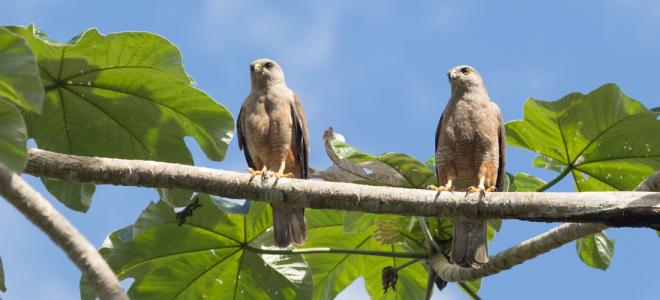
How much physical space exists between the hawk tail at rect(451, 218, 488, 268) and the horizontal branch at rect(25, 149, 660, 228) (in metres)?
0.86

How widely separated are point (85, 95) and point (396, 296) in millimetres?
2553

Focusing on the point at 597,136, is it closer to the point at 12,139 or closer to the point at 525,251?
the point at 525,251

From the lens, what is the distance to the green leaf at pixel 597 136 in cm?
533

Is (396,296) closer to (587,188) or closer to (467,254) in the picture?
(467,254)

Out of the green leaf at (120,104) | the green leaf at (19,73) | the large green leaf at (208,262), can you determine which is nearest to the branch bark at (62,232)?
the green leaf at (19,73)

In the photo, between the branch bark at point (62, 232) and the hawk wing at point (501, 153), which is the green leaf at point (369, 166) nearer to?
the hawk wing at point (501, 153)

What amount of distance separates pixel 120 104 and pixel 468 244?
7.16ft

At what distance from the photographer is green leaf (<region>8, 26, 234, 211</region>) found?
5137 mm

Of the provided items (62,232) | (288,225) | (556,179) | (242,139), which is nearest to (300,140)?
(242,139)

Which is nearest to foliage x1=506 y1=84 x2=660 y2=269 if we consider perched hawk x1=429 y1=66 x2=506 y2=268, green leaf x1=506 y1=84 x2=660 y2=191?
green leaf x1=506 y1=84 x2=660 y2=191

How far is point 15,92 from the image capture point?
3752mm

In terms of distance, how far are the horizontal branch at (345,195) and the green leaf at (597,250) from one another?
1803 millimetres

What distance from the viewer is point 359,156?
5.29 m

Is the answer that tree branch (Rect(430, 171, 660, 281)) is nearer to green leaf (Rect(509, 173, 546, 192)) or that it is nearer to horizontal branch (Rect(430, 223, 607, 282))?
horizontal branch (Rect(430, 223, 607, 282))
